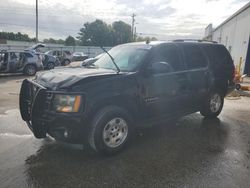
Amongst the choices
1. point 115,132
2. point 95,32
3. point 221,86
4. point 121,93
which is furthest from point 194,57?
point 95,32

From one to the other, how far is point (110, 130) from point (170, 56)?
2044mm

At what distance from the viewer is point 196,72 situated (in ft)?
18.0

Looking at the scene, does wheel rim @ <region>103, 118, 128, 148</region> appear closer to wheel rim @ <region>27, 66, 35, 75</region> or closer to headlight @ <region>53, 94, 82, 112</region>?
headlight @ <region>53, 94, 82, 112</region>

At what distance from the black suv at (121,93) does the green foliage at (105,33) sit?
58071 mm

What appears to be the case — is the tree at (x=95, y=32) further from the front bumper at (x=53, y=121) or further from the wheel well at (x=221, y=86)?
the front bumper at (x=53, y=121)

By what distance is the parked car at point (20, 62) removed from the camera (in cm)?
1452

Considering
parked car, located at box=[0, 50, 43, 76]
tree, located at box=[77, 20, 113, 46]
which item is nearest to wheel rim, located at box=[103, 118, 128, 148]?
parked car, located at box=[0, 50, 43, 76]

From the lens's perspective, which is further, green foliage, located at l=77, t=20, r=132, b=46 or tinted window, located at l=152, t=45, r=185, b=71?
green foliage, located at l=77, t=20, r=132, b=46

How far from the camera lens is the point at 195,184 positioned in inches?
130

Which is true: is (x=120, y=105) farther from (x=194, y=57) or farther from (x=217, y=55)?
(x=217, y=55)

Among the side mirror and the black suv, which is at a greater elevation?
the side mirror

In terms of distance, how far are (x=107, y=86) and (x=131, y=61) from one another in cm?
102

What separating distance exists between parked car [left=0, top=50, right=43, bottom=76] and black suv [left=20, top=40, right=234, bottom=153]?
11312 mm

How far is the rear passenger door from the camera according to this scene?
539 cm
